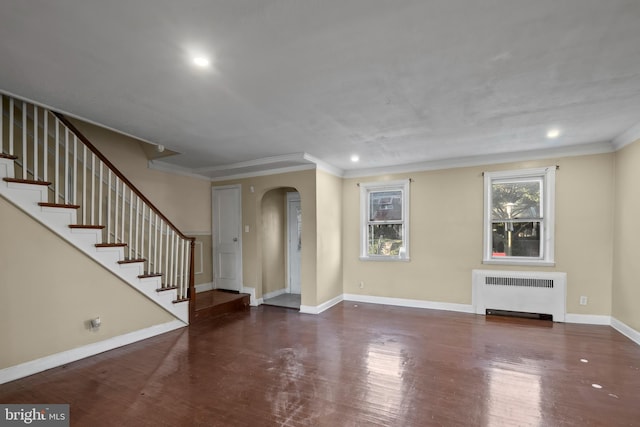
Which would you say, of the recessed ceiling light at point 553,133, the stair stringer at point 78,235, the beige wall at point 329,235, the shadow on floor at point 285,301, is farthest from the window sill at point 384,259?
the stair stringer at point 78,235

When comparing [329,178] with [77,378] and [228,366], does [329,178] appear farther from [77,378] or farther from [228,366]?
[77,378]

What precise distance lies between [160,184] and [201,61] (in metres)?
3.65

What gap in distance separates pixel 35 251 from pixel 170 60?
7.88 feet

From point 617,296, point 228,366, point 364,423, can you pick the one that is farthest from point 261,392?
point 617,296

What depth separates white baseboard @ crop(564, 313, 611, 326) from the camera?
4168 mm

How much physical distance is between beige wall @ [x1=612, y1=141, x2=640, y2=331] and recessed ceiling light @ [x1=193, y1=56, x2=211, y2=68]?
4.87m

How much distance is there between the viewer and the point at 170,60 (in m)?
2.04

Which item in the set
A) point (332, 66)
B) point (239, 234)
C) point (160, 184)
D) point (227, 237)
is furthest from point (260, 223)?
point (332, 66)

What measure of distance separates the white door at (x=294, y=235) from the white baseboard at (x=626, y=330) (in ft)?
16.6

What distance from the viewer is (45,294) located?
Result: 292cm

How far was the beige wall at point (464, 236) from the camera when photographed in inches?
165

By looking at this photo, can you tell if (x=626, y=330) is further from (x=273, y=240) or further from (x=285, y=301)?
(x=273, y=240)

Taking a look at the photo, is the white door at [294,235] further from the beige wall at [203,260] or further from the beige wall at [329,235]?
the beige wall at [203,260]

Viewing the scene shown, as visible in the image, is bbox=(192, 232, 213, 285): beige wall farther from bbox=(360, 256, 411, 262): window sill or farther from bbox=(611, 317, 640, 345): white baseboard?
bbox=(611, 317, 640, 345): white baseboard
